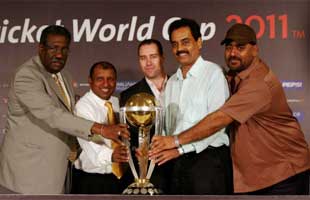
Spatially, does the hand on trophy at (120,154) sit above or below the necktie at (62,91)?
below

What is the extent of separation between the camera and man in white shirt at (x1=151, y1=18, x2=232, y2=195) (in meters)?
3.62

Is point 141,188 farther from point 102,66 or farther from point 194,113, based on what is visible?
point 102,66

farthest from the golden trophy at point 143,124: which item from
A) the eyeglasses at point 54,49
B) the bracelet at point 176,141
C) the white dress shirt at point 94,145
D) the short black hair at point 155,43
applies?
the eyeglasses at point 54,49

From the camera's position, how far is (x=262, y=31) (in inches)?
149

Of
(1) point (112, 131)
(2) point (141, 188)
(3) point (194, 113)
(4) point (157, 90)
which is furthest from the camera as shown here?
(4) point (157, 90)

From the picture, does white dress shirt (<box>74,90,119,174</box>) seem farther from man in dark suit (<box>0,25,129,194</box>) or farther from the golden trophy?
the golden trophy

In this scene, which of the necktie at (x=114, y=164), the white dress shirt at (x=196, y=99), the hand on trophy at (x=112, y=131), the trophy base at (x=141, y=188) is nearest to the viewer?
the trophy base at (x=141, y=188)

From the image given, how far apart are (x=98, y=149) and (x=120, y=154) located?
134mm

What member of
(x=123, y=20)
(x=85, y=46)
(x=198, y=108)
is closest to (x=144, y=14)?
(x=123, y=20)

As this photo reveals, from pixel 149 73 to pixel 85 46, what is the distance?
0.38 m

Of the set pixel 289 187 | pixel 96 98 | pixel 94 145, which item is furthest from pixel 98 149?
pixel 289 187

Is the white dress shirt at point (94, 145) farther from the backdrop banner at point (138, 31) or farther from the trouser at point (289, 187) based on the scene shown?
the trouser at point (289, 187)

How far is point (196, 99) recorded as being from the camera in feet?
12.0

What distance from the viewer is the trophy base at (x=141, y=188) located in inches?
133
